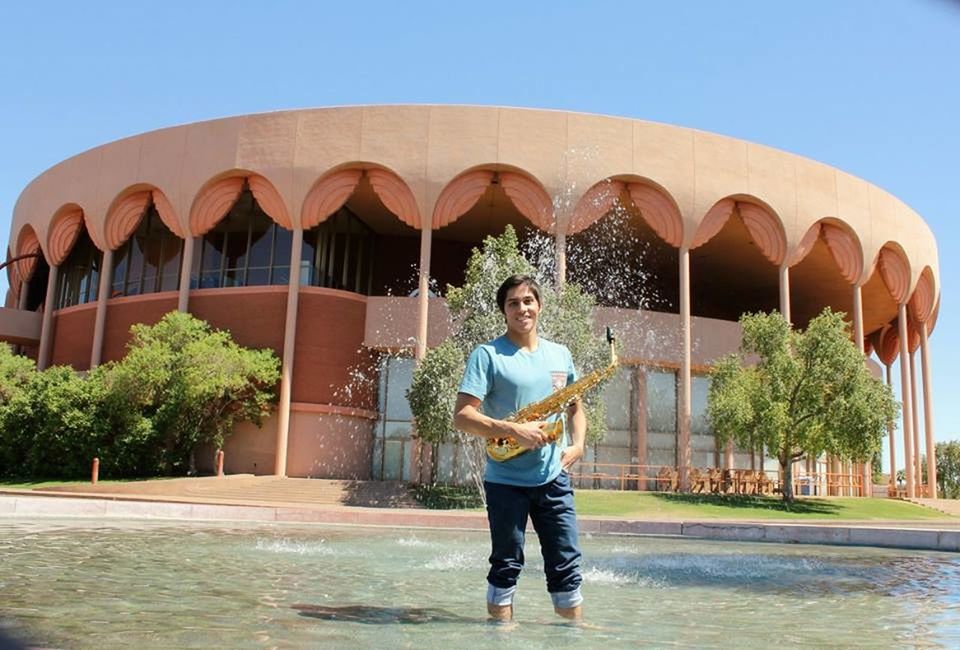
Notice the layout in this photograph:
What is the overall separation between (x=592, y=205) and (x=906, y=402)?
71.9 ft

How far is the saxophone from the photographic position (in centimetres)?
463

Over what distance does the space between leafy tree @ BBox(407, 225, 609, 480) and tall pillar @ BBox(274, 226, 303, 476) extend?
6.83m

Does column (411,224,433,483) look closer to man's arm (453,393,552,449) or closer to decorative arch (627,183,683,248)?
decorative arch (627,183,683,248)

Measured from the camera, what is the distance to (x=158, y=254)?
37.2m

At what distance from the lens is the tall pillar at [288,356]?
31031 mm

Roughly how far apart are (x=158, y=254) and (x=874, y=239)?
96.5ft

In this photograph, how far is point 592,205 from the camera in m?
31.0

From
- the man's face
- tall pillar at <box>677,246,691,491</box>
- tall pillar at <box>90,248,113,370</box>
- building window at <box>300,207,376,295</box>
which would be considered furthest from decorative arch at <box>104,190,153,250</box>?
the man's face

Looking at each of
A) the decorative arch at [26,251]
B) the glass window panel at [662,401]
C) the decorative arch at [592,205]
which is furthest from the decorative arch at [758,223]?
the decorative arch at [26,251]

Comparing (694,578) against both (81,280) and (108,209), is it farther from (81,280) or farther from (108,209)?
(81,280)

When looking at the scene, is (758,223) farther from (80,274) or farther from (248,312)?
(80,274)

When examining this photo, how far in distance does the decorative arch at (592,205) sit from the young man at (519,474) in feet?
86.4

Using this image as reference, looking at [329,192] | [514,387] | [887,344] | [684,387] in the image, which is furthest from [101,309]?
[887,344]

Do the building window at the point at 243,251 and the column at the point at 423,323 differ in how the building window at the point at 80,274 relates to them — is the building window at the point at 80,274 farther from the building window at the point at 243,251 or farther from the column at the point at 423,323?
the column at the point at 423,323
